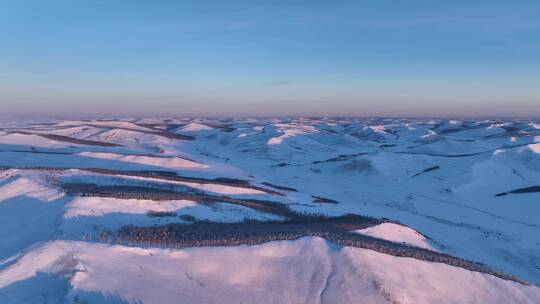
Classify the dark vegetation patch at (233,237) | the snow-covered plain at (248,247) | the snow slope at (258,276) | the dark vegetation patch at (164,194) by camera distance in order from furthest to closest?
the dark vegetation patch at (164,194)
the dark vegetation patch at (233,237)
the snow-covered plain at (248,247)
the snow slope at (258,276)

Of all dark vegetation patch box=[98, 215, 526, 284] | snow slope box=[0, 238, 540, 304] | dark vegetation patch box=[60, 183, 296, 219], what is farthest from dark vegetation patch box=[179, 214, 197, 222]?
snow slope box=[0, 238, 540, 304]

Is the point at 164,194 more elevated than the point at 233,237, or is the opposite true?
the point at 233,237

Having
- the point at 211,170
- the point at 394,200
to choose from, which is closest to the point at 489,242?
the point at 394,200

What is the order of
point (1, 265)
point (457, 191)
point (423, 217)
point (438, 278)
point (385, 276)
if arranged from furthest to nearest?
1. point (457, 191)
2. point (423, 217)
3. point (438, 278)
4. point (385, 276)
5. point (1, 265)

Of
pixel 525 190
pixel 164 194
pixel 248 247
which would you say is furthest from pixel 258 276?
pixel 525 190

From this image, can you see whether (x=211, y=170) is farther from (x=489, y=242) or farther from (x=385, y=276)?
(x=385, y=276)

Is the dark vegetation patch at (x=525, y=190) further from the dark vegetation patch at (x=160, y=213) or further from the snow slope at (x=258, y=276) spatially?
the dark vegetation patch at (x=160, y=213)

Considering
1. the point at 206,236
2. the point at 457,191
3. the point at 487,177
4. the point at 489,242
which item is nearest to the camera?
the point at 206,236

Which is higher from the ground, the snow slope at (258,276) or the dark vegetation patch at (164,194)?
the snow slope at (258,276)

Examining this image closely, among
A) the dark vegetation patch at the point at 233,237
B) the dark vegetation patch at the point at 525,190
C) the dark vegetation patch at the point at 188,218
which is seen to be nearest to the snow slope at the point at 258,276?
the dark vegetation patch at the point at 233,237

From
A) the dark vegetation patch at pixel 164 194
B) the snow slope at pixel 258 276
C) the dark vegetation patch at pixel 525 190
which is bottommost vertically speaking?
the dark vegetation patch at pixel 525 190

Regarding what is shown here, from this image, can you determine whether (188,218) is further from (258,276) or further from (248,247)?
(258,276)
